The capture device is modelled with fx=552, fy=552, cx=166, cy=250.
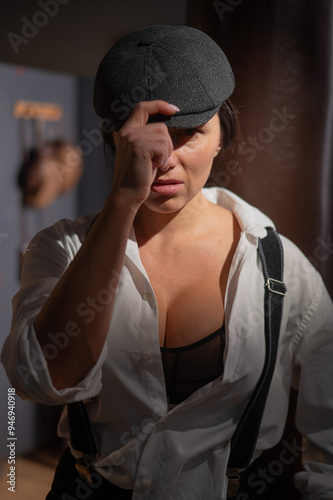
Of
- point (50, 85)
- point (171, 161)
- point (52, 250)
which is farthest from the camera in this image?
point (50, 85)

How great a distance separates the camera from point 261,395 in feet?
3.55

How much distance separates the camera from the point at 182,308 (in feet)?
3.68

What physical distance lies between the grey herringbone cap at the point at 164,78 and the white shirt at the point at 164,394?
287 millimetres

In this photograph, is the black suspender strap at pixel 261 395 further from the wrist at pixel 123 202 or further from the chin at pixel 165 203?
the wrist at pixel 123 202

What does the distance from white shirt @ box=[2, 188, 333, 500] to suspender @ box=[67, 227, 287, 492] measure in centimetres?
2

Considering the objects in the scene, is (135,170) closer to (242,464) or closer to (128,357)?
(128,357)

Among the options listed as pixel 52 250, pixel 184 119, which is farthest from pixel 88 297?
pixel 184 119

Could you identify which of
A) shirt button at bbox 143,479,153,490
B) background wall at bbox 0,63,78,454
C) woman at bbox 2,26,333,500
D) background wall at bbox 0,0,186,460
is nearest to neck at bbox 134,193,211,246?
woman at bbox 2,26,333,500

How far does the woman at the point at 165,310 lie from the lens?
0.93 m

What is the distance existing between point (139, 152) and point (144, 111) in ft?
0.27

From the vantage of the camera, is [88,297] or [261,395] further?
[261,395]

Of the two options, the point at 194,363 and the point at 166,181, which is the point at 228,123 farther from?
the point at 194,363

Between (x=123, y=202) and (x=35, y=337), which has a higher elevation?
(x=123, y=202)

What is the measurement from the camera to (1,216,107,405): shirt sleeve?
36.9 inches
